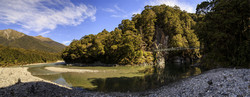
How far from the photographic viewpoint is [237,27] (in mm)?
15742

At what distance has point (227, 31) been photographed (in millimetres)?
16406

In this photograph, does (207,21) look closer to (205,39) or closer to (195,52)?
(205,39)

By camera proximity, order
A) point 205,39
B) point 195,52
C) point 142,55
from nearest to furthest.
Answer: point 205,39 < point 142,55 < point 195,52

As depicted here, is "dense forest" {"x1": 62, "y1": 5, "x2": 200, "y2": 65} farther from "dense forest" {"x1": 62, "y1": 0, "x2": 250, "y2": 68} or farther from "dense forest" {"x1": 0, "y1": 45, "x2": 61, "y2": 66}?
"dense forest" {"x1": 0, "y1": 45, "x2": 61, "y2": 66}

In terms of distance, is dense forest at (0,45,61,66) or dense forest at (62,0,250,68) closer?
dense forest at (62,0,250,68)

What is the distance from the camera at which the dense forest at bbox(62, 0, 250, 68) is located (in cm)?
1508

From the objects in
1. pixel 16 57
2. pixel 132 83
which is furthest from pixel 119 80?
pixel 16 57

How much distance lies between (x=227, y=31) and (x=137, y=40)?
29.1 meters

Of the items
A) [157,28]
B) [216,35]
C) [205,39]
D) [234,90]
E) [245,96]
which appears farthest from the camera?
[157,28]

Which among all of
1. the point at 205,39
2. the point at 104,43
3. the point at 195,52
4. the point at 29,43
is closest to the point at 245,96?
the point at 205,39

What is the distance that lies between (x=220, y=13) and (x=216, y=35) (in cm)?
317

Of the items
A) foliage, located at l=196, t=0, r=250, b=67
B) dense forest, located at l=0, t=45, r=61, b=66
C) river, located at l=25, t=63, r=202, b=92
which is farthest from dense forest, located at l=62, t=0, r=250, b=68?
dense forest, located at l=0, t=45, r=61, b=66

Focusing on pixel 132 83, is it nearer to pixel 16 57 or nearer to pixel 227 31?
pixel 227 31

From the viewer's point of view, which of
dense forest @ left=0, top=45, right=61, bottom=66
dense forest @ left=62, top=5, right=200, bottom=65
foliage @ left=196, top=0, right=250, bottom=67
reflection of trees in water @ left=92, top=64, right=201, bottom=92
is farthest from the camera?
dense forest @ left=62, top=5, right=200, bottom=65
